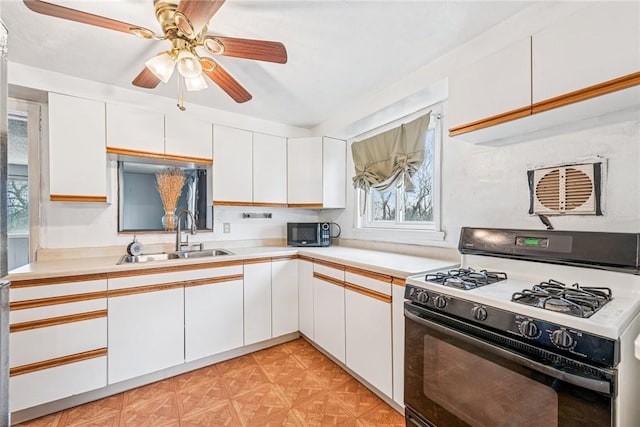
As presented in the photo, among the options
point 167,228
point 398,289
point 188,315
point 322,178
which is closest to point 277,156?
point 322,178

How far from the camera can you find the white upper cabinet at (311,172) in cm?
308

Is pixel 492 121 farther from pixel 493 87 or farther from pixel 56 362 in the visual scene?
pixel 56 362

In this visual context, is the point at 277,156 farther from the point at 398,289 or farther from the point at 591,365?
the point at 591,365

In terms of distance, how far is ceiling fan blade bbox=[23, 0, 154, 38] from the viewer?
3.61 feet

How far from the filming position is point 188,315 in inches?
86.7

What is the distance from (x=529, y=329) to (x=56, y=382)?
2616mm

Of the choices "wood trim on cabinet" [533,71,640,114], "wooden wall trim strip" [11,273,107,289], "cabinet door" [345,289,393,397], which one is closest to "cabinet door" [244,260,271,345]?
"cabinet door" [345,289,393,397]

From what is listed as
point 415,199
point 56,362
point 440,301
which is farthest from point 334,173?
point 56,362

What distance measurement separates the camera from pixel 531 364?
1012 mm

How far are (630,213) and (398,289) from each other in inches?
44.2

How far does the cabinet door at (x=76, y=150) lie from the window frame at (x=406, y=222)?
2.34 meters

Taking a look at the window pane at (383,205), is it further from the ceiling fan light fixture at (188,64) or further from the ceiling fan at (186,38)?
the ceiling fan light fixture at (188,64)

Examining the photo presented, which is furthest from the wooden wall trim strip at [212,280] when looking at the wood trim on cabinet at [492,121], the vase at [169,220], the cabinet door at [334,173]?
the wood trim on cabinet at [492,121]

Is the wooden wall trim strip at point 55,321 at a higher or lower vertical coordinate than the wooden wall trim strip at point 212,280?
lower
